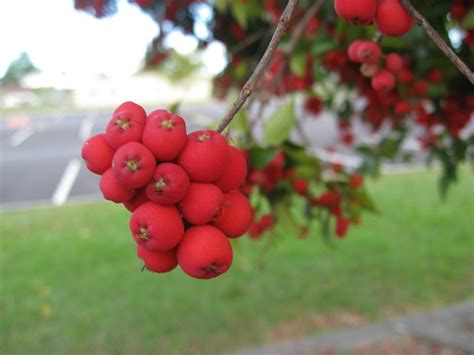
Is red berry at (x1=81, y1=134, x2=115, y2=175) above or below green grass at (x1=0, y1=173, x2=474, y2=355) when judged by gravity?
above

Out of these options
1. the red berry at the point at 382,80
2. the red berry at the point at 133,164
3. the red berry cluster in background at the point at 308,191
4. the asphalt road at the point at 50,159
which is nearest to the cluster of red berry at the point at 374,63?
the red berry at the point at 382,80

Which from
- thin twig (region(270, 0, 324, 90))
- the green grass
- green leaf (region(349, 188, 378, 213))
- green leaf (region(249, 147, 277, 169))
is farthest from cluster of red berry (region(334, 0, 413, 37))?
the green grass

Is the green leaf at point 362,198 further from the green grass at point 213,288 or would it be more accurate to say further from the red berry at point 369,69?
the green grass at point 213,288

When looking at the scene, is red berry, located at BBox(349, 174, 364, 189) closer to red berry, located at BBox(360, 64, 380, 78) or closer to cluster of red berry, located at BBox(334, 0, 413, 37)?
red berry, located at BBox(360, 64, 380, 78)

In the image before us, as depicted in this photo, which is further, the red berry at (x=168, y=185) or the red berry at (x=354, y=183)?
the red berry at (x=354, y=183)

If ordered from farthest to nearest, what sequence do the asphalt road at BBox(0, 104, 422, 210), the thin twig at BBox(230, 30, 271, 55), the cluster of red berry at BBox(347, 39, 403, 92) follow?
1. the asphalt road at BBox(0, 104, 422, 210)
2. the thin twig at BBox(230, 30, 271, 55)
3. the cluster of red berry at BBox(347, 39, 403, 92)

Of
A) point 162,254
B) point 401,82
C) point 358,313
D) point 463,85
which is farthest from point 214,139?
point 358,313
